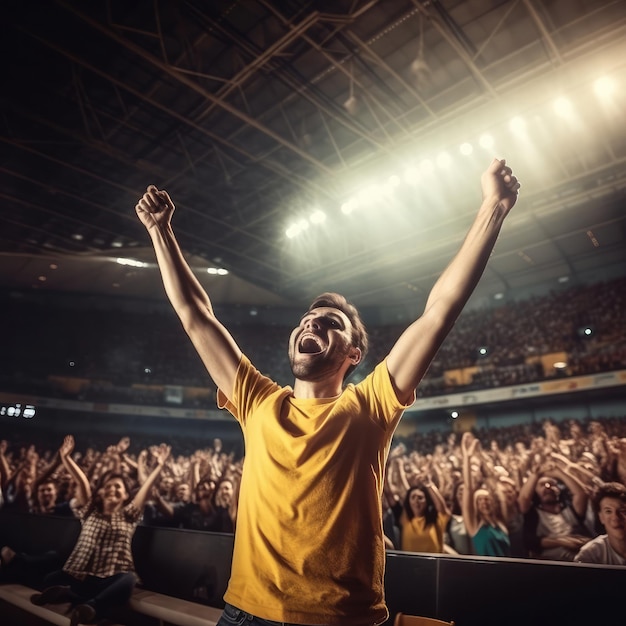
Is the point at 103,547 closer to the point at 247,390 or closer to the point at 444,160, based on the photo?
the point at 247,390

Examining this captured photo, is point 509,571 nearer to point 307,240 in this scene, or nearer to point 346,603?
point 346,603

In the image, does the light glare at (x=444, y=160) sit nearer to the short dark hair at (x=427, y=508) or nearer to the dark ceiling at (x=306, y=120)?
the dark ceiling at (x=306, y=120)

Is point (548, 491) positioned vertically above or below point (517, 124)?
below

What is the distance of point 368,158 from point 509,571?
8157mm

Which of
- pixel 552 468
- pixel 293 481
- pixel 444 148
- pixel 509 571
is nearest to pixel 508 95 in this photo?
pixel 444 148

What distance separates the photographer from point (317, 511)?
3.81ft

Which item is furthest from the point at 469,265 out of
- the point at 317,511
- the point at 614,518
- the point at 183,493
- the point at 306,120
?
the point at 306,120

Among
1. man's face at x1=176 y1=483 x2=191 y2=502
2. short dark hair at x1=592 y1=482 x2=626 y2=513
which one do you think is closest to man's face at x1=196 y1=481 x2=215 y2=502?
man's face at x1=176 y1=483 x2=191 y2=502

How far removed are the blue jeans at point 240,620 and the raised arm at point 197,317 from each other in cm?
62

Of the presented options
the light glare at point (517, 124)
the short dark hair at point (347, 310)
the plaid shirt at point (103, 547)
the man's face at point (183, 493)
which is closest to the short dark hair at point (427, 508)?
the plaid shirt at point (103, 547)

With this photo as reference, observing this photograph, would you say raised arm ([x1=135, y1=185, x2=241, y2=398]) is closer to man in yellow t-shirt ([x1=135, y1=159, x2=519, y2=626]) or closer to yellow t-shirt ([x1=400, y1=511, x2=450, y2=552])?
man in yellow t-shirt ([x1=135, y1=159, x2=519, y2=626])

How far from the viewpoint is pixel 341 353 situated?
1.53m

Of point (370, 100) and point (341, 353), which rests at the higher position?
point (370, 100)

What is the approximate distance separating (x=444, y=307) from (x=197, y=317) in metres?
→ 0.80
